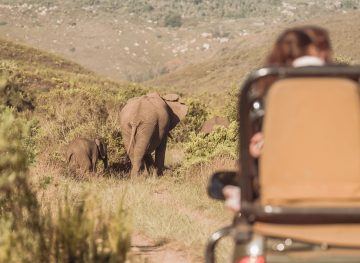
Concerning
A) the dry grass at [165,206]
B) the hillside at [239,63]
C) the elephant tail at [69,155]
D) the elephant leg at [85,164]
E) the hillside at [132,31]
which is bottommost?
the dry grass at [165,206]

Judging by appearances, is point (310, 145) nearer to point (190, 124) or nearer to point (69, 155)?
point (69, 155)

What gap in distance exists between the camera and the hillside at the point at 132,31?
449ft

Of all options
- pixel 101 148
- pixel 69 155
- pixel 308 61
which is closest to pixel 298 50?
pixel 308 61

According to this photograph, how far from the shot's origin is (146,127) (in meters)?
13.7

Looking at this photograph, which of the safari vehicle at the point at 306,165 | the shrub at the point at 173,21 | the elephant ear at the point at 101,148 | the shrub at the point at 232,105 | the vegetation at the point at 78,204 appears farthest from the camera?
the shrub at the point at 173,21

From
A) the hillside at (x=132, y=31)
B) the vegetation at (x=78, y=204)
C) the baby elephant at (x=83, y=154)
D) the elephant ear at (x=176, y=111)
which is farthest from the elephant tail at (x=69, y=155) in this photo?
the hillside at (x=132, y=31)

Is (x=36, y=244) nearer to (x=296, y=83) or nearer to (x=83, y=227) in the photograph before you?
(x=83, y=227)

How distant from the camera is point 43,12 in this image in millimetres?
152375

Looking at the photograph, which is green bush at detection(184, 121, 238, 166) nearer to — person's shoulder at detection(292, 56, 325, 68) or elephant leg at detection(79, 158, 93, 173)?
elephant leg at detection(79, 158, 93, 173)

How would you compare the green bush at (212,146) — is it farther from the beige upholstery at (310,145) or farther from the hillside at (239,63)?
the hillside at (239,63)

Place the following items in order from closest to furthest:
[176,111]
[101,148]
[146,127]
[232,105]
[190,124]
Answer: [101,148] → [146,127] → [176,111] → [190,124] → [232,105]

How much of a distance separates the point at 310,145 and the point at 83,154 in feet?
33.8

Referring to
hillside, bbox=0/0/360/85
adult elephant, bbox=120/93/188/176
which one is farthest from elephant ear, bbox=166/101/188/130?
hillside, bbox=0/0/360/85

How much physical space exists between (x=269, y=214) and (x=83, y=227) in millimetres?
1945
